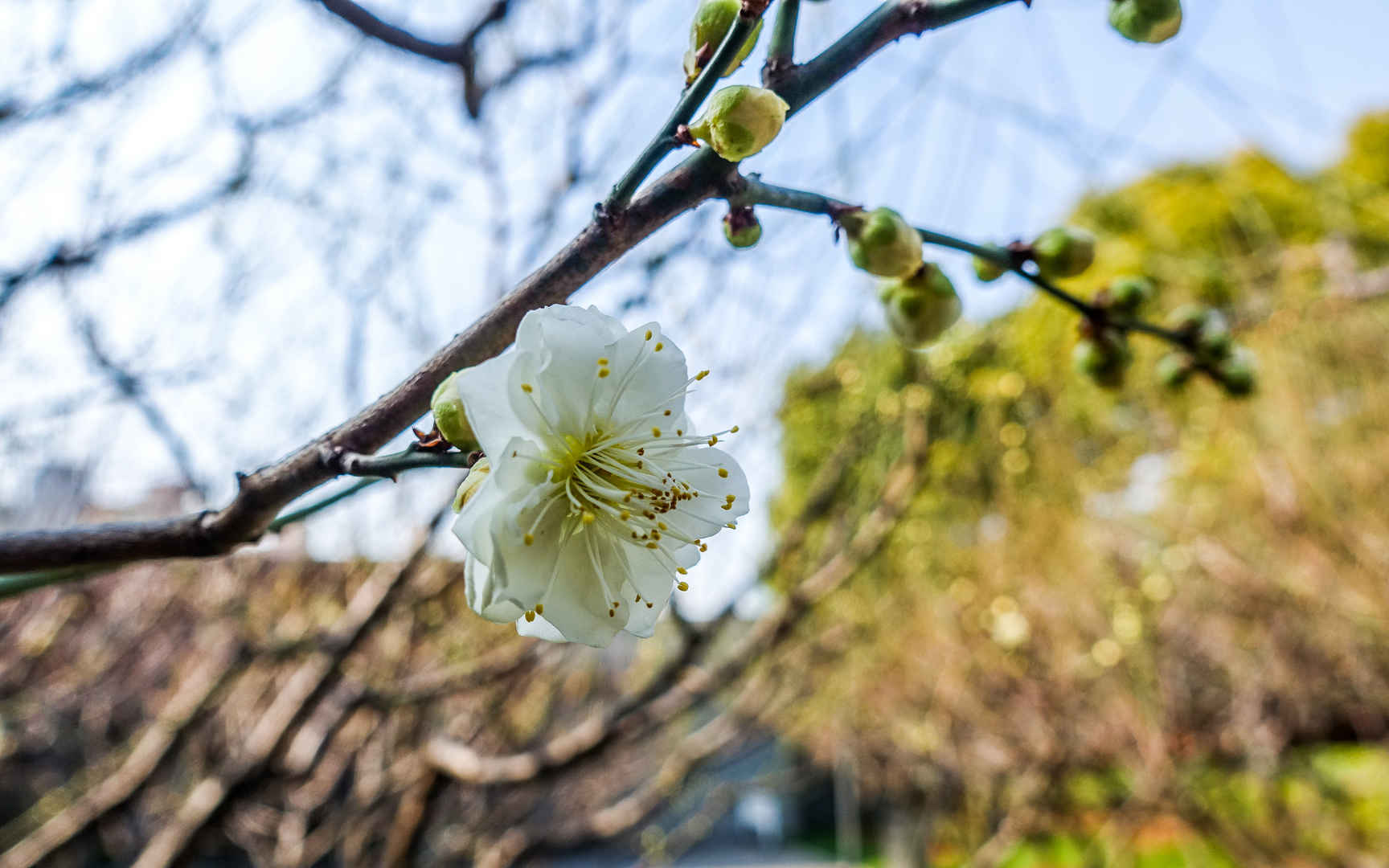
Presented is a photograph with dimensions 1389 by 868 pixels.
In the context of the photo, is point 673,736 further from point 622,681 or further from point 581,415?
point 581,415

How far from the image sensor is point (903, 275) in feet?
2.90

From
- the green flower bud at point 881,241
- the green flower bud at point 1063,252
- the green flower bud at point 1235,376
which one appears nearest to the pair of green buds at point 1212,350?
the green flower bud at point 1235,376

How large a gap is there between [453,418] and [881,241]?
1.38ft

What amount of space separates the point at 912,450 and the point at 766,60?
209 centimetres

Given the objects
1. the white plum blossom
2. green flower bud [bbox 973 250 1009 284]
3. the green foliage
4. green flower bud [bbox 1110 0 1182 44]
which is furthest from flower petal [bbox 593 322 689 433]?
the green foliage

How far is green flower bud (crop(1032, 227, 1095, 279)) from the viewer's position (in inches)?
40.3

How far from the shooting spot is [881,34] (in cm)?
74

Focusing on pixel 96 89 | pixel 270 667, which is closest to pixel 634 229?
pixel 96 89

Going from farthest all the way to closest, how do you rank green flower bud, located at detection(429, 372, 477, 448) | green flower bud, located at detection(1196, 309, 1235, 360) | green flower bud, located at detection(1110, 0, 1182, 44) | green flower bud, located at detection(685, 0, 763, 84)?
green flower bud, located at detection(1196, 309, 1235, 360), green flower bud, located at detection(1110, 0, 1182, 44), green flower bud, located at detection(685, 0, 763, 84), green flower bud, located at detection(429, 372, 477, 448)

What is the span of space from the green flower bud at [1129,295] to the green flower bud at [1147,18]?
0.33 metres

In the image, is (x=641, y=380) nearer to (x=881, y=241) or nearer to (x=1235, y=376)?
(x=881, y=241)

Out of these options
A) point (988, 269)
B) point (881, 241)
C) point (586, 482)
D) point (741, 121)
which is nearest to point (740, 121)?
point (741, 121)

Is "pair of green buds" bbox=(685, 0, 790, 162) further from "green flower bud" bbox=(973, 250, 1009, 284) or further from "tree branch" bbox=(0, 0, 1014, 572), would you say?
"green flower bud" bbox=(973, 250, 1009, 284)

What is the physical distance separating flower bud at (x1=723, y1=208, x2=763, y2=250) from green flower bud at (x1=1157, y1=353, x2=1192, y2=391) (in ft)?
3.11
